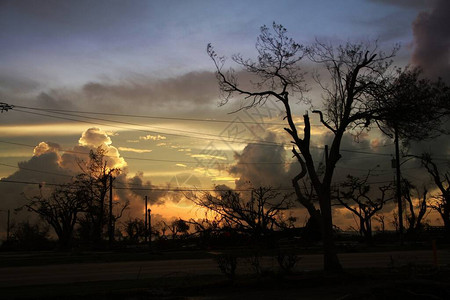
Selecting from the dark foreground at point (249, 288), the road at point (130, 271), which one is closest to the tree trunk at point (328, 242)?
the dark foreground at point (249, 288)

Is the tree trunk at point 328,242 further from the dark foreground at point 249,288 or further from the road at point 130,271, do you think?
A: the road at point 130,271

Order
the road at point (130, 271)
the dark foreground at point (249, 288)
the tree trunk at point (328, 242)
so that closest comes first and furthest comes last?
the dark foreground at point (249, 288), the tree trunk at point (328, 242), the road at point (130, 271)

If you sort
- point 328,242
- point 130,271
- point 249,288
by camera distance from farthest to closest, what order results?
point 130,271
point 328,242
point 249,288

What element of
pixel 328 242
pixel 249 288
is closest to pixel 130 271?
pixel 249 288

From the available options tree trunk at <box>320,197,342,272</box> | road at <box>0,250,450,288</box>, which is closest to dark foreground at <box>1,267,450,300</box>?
tree trunk at <box>320,197,342,272</box>

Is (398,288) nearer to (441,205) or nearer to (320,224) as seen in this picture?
(320,224)

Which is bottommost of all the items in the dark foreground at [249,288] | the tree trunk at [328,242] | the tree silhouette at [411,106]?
the dark foreground at [249,288]

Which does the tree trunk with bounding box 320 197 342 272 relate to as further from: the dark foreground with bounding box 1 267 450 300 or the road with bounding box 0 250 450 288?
the road with bounding box 0 250 450 288

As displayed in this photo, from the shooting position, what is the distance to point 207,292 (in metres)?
14.9

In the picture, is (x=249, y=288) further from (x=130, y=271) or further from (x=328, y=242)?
(x=130, y=271)

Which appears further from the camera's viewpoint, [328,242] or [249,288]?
[328,242]

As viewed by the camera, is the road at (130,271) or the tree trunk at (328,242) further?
the road at (130,271)

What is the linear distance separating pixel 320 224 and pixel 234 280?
13.5ft

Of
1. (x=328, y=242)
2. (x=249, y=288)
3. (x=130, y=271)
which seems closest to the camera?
(x=249, y=288)
